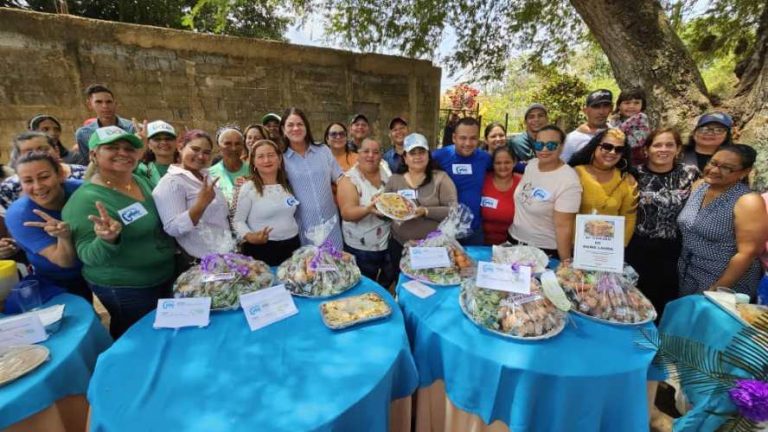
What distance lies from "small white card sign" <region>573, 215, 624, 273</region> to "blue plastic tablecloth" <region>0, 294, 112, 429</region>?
3.01m

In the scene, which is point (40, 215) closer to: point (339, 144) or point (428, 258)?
point (428, 258)

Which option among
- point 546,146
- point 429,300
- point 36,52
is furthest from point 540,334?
point 36,52

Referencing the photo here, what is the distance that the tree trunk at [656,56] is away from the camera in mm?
5461

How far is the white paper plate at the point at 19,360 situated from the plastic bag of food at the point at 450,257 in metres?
2.19

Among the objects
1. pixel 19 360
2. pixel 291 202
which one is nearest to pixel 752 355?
pixel 291 202

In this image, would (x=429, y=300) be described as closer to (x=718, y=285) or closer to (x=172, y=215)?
(x=172, y=215)

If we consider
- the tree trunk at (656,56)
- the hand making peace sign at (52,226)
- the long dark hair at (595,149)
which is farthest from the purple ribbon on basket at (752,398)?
the tree trunk at (656,56)

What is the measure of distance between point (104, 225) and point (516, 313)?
2.63 m

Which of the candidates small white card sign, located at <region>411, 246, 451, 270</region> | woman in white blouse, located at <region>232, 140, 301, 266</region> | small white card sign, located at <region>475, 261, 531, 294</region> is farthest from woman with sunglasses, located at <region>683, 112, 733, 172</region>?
woman in white blouse, located at <region>232, 140, 301, 266</region>

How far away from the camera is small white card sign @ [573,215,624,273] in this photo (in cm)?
215

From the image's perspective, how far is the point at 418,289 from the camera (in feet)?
8.25

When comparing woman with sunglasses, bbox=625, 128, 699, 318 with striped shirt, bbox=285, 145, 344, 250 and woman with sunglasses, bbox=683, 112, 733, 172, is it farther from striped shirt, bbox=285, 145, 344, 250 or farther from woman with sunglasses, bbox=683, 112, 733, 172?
striped shirt, bbox=285, 145, 344, 250

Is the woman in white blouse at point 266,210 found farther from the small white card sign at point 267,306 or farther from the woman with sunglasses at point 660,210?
the woman with sunglasses at point 660,210

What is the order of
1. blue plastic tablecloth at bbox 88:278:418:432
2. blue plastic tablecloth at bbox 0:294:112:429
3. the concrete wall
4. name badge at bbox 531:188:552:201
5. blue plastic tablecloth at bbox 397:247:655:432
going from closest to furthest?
blue plastic tablecloth at bbox 88:278:418:432, blue plastic tablecloth at bbox 0:294:112:429, blue plastic tablecloth at bbox 397:247:655:432, name badge at bbox 531:188:552:201, the concrete wall
